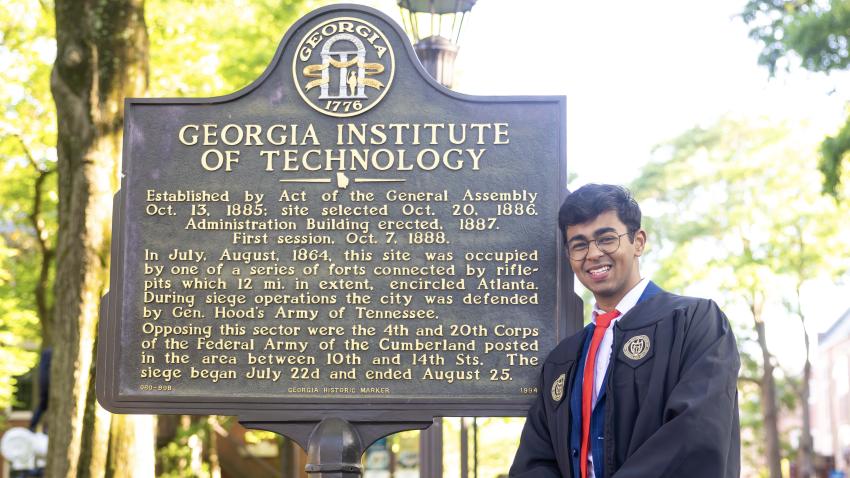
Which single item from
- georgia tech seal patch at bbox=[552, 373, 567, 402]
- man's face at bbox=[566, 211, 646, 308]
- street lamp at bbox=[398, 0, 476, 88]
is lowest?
georgia tech seal patch at bbox=[552, 373, 567, 402]

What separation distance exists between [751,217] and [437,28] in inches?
808

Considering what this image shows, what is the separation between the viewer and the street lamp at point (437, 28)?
7777mm

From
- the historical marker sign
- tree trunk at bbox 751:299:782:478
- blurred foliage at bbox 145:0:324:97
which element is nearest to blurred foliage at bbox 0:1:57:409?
blurred foliage at bbox 145:0:324:97

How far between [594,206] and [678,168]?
24.4 m

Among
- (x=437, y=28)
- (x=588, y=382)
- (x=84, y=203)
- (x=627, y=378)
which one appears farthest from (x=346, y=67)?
(x=84, y=203)

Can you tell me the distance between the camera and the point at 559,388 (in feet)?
15.6

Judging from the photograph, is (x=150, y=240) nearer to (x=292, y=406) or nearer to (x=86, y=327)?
(x=292, y=406)

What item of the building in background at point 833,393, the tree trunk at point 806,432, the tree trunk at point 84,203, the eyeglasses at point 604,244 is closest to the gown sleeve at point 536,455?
the eyeglasses at point 604,244

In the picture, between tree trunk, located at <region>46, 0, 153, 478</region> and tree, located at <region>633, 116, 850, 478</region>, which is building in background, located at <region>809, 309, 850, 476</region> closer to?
tree, located at <region>633, 116, 850, 478</region>

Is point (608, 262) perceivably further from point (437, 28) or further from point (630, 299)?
point (437, 28)

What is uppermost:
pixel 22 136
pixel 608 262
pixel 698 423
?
pixel 22 136

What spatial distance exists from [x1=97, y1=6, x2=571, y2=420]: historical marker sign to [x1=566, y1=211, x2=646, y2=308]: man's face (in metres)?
0.40

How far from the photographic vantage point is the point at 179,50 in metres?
16.4

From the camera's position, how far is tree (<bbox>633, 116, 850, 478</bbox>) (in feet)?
85.0
